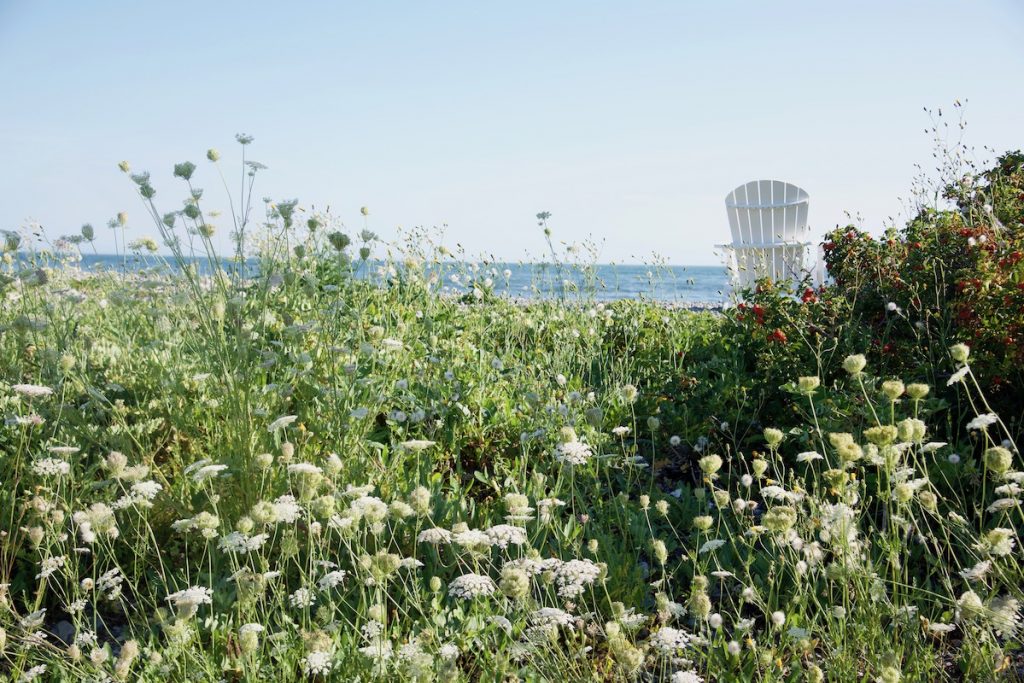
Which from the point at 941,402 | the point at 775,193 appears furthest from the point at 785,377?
the point at 775,193

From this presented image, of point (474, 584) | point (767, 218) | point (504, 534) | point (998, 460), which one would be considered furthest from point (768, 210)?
point (474, 584)

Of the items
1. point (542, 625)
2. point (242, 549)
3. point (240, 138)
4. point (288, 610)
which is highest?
point (240, 138)

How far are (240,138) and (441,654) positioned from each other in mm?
1635

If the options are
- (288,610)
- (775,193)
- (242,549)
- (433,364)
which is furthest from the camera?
(775,193)

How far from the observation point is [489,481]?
270 cm

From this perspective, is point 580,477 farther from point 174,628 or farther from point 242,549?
point 174,628

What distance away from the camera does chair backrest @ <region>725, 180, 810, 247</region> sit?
24.6ft

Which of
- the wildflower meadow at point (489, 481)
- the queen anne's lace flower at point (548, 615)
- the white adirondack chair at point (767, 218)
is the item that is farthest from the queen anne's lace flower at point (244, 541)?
the white adirondack chair at point (767, 218)

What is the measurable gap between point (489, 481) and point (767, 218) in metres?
5.76

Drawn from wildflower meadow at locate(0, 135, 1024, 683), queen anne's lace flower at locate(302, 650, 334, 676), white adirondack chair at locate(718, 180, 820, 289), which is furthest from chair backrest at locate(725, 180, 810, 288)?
queen anne's lace flower at locate(302, 650, 334, 676)

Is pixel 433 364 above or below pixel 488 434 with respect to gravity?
above

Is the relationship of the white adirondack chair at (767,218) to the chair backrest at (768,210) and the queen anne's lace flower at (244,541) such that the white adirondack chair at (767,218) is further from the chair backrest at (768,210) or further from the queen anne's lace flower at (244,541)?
the queen anne's lace flower at (244,541)

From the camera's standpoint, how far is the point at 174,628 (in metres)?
1.31

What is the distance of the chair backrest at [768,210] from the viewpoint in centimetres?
750
